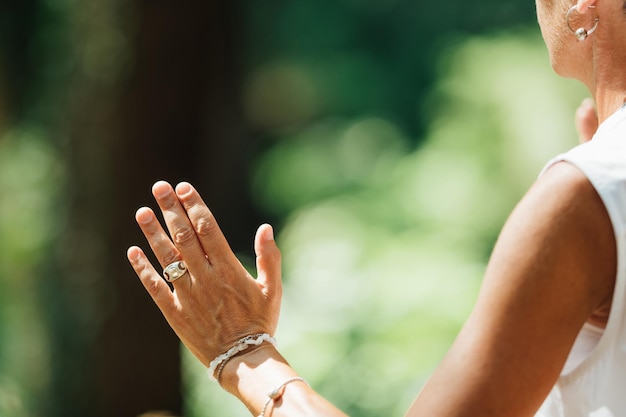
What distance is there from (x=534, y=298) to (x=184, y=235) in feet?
2.40

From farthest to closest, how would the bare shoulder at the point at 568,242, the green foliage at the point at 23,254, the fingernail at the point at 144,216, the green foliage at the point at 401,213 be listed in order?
the green foliage at the point at 401,213, the green foliage at the point at 23,254, the fingernail at the point at 144,216, the bare shoulder at the point at 568,242

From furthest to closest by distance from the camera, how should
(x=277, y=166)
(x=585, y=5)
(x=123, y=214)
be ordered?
(x=277, y=166)
(x=123, y=214)
(x=585, y=5)

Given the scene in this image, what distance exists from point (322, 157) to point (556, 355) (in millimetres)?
6432

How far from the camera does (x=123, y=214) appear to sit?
362cm

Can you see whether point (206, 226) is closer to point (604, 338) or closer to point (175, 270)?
point (175, 270)


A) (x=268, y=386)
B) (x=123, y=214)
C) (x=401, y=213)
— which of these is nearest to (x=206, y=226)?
(x=268, y=386)

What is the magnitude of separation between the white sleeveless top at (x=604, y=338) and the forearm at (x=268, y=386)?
1.32ft

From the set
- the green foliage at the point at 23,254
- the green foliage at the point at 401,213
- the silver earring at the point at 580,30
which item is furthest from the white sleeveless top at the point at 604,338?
the green foliage at the point at 401,213

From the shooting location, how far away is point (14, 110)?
637 cm

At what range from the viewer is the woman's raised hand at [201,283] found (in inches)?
64.9

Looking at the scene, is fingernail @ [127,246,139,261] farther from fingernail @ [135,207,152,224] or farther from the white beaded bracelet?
the white beaded bracelet

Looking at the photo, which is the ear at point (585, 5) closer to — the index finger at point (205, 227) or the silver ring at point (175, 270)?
the index finger at point (205, 227)

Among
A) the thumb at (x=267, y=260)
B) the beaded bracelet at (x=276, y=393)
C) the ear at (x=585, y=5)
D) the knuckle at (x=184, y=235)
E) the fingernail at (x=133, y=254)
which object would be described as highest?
the ear at (x=585, y=5)

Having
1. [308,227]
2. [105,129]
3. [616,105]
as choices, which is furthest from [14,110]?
[616,105]
